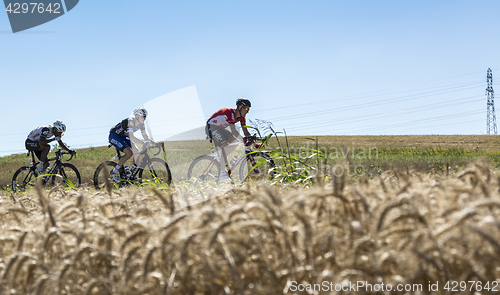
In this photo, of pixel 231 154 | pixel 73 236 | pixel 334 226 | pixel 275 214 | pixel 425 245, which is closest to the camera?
pixel 425 245

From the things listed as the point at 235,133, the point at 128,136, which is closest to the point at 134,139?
the point at 128,136

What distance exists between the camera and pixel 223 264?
1.49 meters

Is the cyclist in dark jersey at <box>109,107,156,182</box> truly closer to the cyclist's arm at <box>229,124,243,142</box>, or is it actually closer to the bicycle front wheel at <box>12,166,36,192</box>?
the cyclist's arm at <box>229,124,243,142</box>

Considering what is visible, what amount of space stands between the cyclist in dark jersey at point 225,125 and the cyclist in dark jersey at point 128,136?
2129 millimetres

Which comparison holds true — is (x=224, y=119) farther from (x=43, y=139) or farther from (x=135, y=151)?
(x=43, y=139)

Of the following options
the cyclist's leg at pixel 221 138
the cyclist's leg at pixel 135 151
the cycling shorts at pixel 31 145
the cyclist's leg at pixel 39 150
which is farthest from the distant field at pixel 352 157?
the cycling shorts at pixel 31 145

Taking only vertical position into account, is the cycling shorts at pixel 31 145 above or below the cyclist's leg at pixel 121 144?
above

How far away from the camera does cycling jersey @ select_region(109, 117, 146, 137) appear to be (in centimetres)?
965

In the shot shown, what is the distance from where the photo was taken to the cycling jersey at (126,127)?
965 cm

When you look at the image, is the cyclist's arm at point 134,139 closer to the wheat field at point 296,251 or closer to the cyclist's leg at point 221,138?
the cyclist's leg at point 221,138

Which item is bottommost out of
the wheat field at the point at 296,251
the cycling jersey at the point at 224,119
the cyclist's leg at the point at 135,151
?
the wheat field at the point at 296,251

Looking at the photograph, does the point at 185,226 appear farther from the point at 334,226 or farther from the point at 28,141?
the point at 28,141

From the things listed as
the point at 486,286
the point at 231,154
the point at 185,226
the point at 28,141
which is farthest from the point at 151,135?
the point at 486,286

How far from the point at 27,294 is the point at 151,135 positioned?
351 inches
